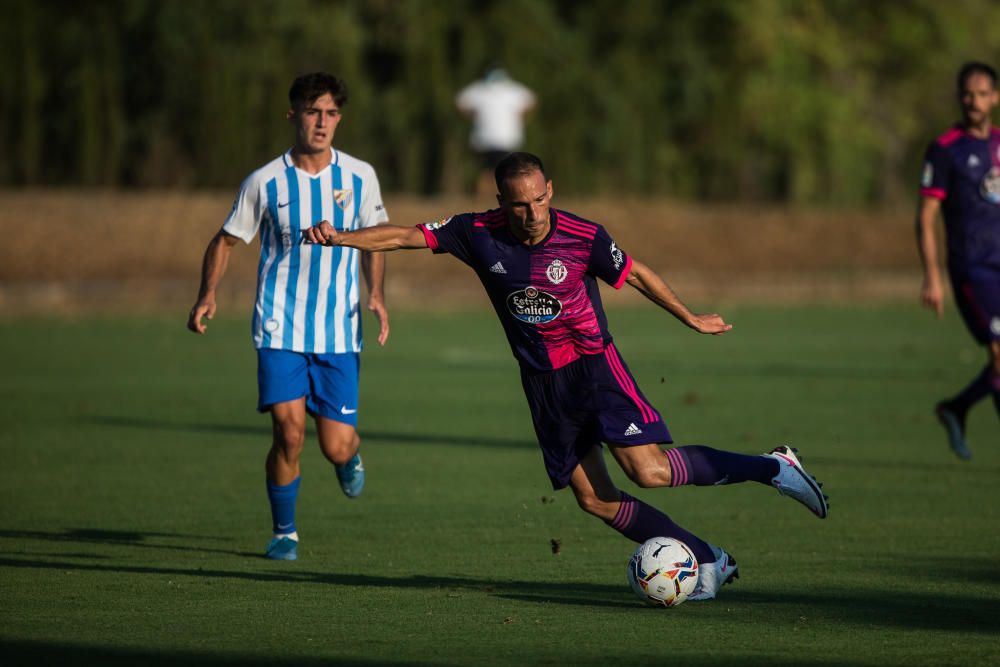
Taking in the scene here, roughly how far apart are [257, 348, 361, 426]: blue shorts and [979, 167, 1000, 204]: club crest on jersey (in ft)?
14.7

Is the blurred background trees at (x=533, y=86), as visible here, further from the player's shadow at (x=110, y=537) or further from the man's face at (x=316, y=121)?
the man's face at (x=316, y=121)

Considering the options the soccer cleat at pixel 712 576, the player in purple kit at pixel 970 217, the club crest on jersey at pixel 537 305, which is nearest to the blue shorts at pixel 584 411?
the club crest on jersey at pixel 537 305

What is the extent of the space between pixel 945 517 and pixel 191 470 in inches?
195

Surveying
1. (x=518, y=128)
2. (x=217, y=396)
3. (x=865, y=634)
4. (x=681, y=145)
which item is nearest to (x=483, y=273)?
(x=865, y=634)

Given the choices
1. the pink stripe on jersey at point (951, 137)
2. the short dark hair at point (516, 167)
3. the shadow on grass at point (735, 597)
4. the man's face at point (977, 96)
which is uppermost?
the man's face at point (977, 96)

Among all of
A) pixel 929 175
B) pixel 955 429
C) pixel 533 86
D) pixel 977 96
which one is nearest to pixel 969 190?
pixel 929 175

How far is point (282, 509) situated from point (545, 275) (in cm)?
213

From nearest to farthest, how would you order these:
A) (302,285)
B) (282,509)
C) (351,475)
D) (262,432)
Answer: (282,509)
(302,285)
(351,475)
(262,432)

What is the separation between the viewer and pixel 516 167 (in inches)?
249

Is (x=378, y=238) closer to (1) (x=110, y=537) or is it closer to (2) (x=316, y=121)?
(2) (x=316, y=121)

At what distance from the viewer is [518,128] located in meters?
30.7

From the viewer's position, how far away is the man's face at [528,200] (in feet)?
20.7

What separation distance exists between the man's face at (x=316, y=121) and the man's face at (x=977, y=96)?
423 cm

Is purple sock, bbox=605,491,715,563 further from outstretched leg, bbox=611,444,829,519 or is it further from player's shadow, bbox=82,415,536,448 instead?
player's shadow, bbox=82,415,536,448
